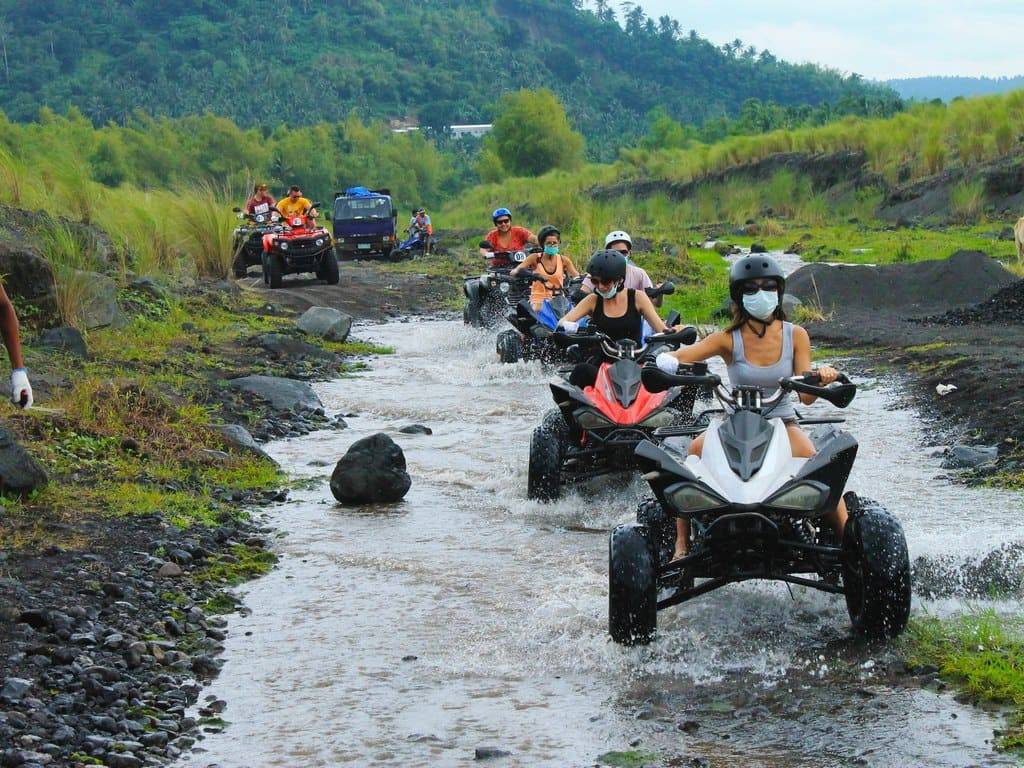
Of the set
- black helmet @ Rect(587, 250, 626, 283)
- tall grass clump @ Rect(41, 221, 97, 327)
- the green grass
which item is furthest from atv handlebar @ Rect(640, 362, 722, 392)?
tall grass clump @ Rect(41, 221, 97, 327)

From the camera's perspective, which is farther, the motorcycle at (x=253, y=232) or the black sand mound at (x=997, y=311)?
the motorcycle at (x=253, y=232)

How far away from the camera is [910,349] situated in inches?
673

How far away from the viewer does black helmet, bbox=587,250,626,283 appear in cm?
1137

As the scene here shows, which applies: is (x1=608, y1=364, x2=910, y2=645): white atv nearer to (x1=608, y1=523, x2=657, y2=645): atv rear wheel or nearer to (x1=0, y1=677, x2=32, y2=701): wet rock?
(x1=608, y1=523, x2=657, y2=645): atv rear wheel

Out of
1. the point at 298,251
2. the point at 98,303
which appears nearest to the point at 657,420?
the point at 98,303

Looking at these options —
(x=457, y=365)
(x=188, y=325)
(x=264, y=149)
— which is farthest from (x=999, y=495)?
(x=264, y=149)

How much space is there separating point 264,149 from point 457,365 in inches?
2650

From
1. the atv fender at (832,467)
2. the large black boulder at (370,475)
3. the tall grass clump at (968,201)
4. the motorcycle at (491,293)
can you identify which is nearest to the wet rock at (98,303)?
the motorcycle at (491,293)

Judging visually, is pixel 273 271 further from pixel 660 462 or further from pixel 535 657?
pixel 660 462

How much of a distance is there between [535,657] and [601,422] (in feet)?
10.5

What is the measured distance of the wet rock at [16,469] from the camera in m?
8.91

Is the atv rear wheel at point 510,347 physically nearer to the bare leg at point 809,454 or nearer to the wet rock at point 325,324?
the wet rock at point 325,324

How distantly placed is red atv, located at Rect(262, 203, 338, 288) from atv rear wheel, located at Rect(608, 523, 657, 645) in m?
21.3

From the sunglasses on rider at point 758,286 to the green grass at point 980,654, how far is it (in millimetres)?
1696
